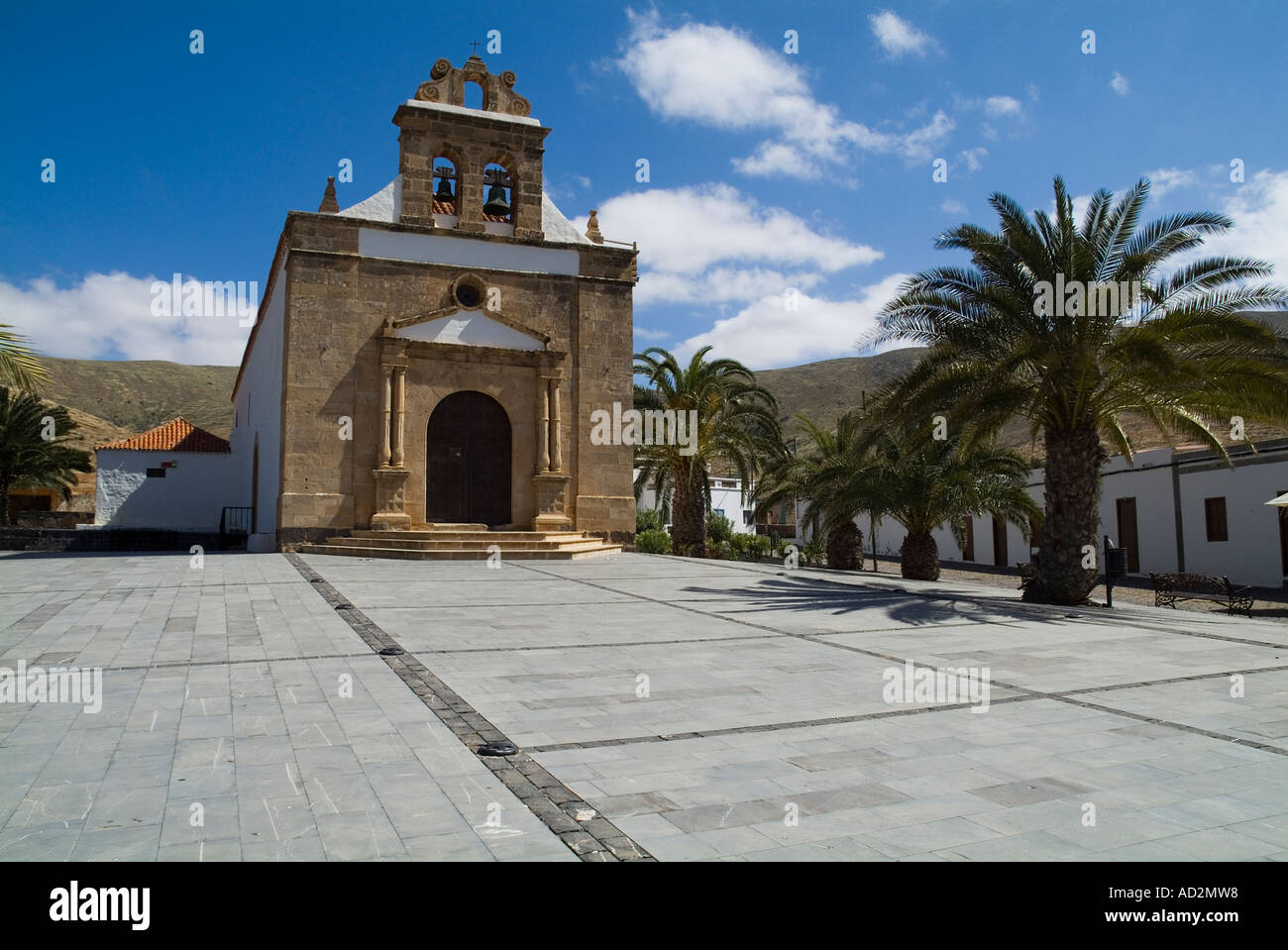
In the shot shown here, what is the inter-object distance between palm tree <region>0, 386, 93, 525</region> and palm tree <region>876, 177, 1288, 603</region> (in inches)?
1056

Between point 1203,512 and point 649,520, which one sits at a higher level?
point 1203,512

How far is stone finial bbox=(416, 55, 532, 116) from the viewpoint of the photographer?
764 inches

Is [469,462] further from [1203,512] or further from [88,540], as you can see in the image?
[1203,512]

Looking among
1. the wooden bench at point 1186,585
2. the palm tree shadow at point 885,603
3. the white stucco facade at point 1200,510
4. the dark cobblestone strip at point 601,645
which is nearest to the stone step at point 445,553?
the palm tree shadow at point 885,603

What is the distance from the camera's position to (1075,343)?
38.7ft

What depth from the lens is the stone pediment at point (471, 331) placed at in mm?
18406

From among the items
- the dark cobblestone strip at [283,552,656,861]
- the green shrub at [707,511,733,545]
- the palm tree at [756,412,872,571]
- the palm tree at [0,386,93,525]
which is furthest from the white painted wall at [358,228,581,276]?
the palm tree at [0,386,93,525]

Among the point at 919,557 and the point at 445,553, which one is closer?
the point at 445,553

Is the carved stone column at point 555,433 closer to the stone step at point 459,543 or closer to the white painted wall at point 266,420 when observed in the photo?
the stone step at point 459,543

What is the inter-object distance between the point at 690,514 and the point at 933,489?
715cm

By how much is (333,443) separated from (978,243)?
12.4 meters

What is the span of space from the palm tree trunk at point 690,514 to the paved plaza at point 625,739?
13372mm

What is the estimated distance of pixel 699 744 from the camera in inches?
184

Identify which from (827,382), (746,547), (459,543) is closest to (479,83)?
(459,543)
